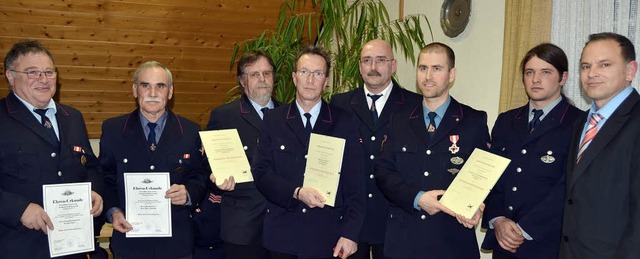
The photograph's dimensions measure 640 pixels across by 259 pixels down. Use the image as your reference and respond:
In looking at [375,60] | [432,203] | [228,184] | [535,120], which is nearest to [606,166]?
[535,120]

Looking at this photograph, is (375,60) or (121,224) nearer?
(121,224)

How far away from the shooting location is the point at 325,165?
2.58 metres

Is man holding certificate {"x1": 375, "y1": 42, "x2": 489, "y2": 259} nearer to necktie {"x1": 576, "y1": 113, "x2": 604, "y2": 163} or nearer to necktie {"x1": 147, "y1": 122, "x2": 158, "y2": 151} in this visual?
necktie {"x1": 576, "y1": 113, "x2": 604, "y2": 163}

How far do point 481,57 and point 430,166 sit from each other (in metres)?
1.97

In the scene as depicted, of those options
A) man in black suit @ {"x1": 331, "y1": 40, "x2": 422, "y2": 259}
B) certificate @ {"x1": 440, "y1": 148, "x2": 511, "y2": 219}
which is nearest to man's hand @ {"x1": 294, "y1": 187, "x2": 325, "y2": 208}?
man in black suit @ {"x1": 331, "y1": 40, "x2": 422, "y2": 259}

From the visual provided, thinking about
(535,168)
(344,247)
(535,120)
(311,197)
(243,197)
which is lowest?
(344,247)

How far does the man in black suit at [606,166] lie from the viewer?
2175 mm

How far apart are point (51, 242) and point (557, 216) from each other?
237 cm

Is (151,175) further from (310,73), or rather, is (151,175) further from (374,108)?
(374,108)

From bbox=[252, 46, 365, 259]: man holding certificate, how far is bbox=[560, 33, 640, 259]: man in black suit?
914mm

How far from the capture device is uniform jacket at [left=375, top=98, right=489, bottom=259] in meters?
2.71

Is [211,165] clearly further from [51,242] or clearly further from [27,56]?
Result: [27,56]

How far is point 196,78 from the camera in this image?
651 cm

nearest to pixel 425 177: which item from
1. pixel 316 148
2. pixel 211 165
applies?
pixel 316 148
